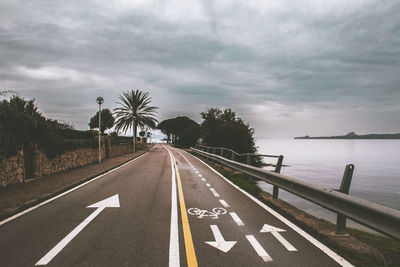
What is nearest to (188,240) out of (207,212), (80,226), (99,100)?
(207,212)

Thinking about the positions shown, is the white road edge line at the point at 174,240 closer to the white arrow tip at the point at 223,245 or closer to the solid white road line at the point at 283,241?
the white arrow tip at the point at 223,245

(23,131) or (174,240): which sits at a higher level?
(23,131)

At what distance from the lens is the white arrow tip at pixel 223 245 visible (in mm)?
4161

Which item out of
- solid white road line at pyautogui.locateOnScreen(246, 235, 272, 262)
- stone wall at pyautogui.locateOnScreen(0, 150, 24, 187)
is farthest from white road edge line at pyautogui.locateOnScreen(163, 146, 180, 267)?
stone wall at pyautogui.locateOnScreen(0, 150, 24, 187)

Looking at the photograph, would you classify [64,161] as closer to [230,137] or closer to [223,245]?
[223,245]

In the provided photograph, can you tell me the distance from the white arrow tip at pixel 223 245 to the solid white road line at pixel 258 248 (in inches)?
12.7

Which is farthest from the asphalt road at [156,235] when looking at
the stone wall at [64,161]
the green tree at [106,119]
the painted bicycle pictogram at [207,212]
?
the green tree at [106,119]

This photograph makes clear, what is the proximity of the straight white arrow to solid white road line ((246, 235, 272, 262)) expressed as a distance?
10.3 feet

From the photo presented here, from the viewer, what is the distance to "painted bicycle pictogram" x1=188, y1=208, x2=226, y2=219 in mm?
6051

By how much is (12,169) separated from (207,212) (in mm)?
8094

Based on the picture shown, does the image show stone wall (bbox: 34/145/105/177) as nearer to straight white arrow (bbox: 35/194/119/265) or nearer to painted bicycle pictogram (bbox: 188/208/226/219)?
straight white arrow (bbox: 35/194/119/265)

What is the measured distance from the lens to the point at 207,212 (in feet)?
20.8

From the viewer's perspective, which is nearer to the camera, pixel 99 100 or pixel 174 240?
pixel 174 240

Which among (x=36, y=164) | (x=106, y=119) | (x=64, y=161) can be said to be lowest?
(x=64, y=161)
